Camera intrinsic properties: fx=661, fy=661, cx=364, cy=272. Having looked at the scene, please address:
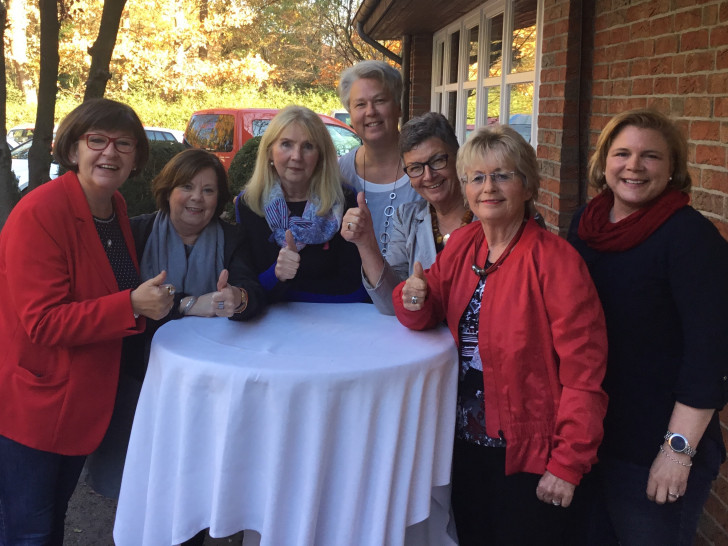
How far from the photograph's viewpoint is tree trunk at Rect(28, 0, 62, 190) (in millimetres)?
5547

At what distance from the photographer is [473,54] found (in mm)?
7945

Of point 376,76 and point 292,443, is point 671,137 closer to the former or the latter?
point 292,443

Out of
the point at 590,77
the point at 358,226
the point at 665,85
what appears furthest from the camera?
the point at 590,77

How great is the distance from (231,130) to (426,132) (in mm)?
10415

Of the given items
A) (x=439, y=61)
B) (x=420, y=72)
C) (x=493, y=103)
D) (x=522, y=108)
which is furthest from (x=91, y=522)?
(x=420, y=72)

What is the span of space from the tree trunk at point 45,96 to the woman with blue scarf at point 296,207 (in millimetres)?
3620

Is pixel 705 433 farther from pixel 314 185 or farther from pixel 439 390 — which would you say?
pixel 314 185

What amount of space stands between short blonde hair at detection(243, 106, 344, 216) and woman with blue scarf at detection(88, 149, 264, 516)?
0.46 ft

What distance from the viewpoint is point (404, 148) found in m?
2.45

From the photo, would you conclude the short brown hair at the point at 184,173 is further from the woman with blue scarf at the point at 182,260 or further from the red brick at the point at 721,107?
the red brick at the point at 721,107

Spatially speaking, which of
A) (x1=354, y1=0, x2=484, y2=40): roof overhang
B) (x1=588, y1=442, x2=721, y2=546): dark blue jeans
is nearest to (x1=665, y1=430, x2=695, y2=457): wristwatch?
(x1=588, y1=442, x2=721, y2=546): dark blue jeans

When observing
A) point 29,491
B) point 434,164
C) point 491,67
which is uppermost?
point 491,67

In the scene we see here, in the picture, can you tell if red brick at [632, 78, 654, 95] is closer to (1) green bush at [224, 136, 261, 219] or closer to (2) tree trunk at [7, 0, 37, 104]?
(1) green bush at [224, 136, 261, 219]

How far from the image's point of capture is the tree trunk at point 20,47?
2297 cm
